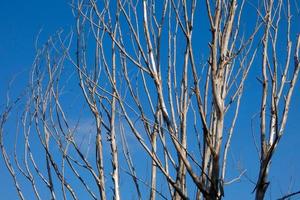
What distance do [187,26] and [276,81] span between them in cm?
45

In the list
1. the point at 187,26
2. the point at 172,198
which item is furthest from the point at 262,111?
the point at 172,198

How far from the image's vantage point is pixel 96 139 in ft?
10.3

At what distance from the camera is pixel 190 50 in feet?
6.54

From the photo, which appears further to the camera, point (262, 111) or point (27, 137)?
point (27, 137)

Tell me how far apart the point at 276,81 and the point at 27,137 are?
2.01m

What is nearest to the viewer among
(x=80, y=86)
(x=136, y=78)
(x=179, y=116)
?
(x=179, y=116)

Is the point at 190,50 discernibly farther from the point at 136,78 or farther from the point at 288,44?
the point at 136,78

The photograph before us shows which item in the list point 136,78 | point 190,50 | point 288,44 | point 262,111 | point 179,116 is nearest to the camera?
point 190,50

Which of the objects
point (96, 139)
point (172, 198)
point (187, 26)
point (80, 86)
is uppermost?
point (80, 86)

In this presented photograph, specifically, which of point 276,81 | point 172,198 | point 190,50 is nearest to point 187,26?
point 190,50

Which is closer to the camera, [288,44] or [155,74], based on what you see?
[155,74]

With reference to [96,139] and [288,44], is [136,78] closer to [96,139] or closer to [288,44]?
[96,139]

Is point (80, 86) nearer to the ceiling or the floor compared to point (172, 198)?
nearer to the ceiling

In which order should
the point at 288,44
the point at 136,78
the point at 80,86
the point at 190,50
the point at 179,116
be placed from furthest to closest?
1. the point at 136,78
2. the point at 80,86
3. the point at 179,116
4. the point at 288,44
5. the point at 190,50
